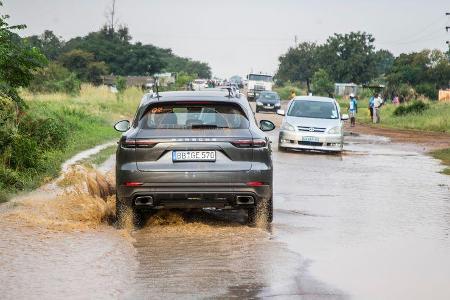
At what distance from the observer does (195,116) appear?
10.8 m

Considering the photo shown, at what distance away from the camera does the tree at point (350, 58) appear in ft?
395

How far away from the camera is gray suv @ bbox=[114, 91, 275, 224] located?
1048 cm

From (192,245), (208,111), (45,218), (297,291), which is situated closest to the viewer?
(297,291)

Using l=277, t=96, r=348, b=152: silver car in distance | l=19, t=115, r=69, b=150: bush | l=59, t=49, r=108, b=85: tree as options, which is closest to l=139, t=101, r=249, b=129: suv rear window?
l=19, t=115, r=69, b=150: bush

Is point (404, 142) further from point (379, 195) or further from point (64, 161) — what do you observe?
point (379, 195)

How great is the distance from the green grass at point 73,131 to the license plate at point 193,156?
439cm

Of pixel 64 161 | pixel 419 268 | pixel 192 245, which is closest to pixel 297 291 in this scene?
pixel 419 268

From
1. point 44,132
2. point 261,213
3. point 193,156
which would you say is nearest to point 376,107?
point 44,132

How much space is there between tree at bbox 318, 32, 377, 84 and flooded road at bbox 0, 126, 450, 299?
106 meters

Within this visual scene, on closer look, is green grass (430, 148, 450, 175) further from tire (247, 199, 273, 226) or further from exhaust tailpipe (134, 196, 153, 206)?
exhaust tailpipe (134, 196, 153, 206)

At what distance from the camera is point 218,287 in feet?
25.3

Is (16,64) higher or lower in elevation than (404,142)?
higher

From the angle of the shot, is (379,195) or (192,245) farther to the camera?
(379,195)

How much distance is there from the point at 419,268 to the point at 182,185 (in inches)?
113
